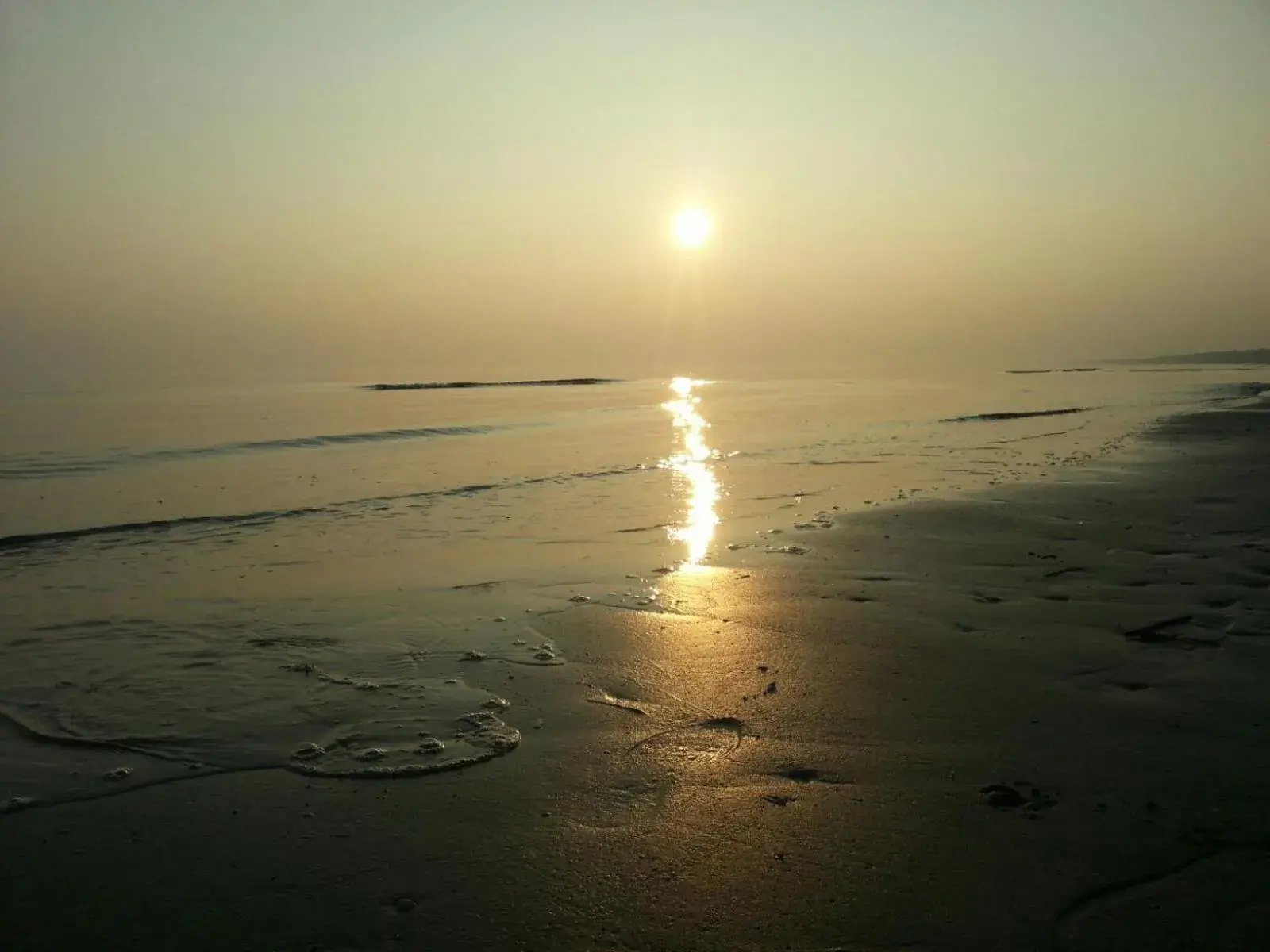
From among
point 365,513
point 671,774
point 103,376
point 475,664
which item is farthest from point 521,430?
point 103,376

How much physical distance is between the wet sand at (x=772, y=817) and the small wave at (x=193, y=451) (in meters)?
19.2

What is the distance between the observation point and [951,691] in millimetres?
5898

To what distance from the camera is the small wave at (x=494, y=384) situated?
78406mm

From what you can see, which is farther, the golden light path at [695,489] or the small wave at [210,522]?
the small wave at [210,522]


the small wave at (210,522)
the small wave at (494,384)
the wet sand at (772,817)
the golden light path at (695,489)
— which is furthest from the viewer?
the small wave at (494,384)

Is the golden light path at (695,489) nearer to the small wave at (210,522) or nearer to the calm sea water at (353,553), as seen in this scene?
the calm sea water at (353,553)

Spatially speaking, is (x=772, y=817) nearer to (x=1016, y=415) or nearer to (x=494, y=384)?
(x=1016, y=415)

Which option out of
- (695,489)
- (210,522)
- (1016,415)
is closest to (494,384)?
(1016,415)

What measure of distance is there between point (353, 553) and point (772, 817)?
8496 millimetres

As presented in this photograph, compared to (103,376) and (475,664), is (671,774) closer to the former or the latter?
(475,664)

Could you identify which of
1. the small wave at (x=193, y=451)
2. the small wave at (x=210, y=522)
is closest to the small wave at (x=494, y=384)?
the small wave at (x=193, y=451)

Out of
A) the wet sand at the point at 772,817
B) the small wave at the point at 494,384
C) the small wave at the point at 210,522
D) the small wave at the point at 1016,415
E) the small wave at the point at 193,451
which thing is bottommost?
the wet sand at the point at 772,817

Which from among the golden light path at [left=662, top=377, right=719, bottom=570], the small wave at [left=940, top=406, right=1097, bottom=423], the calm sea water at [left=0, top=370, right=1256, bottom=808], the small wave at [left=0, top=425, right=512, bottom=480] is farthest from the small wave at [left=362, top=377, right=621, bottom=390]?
the small wave at [left=940, top=406, right=1097, bottom=423]

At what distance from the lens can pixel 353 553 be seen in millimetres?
11562
